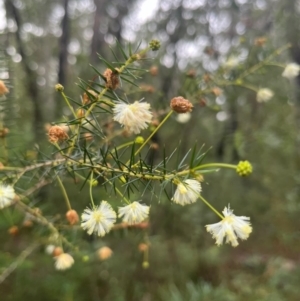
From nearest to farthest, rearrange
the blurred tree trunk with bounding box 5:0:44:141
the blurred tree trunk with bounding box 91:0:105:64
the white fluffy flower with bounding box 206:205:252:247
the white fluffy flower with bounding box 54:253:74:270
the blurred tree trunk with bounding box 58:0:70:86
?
the white fluffy flower with bounding box 206:205:252:247
the white fluffy flower with bounding box 54:253:74:270
the blurred tree trunk with bounding box 5:0:44:141
the blurred tree trunk with bounding box 58:0:70:86
the blurred tree trunk with bounding box 91:0:105:64

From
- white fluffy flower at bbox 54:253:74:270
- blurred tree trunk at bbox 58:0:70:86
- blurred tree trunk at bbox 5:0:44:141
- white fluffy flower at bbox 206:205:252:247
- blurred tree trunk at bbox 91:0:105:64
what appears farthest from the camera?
blurred tree trunk at bbox 91:0:105:64

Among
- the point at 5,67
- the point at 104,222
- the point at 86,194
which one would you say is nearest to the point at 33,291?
the point at 86,194

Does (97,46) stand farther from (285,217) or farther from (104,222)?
(104,222)

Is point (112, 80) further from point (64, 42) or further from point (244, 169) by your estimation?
point (64, 42)

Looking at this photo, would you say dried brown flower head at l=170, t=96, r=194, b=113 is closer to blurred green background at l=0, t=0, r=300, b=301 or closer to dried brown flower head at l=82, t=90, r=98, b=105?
dried brown flower head at l=82, t=90, r=98, b=105

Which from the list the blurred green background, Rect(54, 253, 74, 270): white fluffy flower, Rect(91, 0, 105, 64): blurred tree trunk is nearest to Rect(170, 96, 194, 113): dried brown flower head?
Rect(54, 253, 74, 270): white fluffy flower

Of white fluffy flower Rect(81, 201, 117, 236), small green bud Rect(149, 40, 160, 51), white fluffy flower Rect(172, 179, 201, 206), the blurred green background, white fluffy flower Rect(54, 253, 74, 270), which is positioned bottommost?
the blurred green background

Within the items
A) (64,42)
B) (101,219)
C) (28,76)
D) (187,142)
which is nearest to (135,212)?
(101,219)
